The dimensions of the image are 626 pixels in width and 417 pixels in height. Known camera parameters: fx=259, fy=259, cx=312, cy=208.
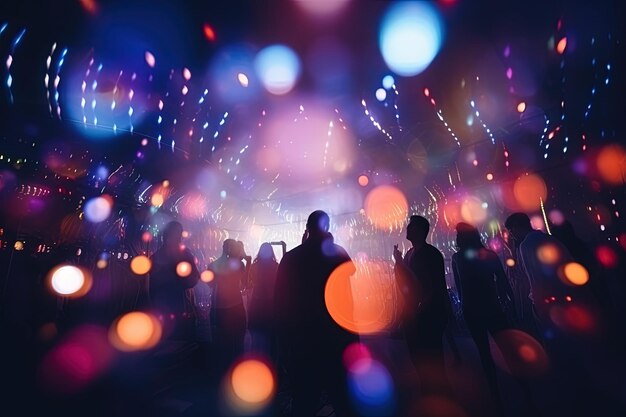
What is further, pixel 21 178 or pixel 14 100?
pixel 21 178

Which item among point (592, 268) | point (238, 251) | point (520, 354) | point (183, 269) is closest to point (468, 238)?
point (520, 354)

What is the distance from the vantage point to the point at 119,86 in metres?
4.44

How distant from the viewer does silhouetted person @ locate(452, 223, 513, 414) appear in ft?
8.26

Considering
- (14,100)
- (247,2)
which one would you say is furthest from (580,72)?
(14,100)

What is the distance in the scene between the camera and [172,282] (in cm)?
324

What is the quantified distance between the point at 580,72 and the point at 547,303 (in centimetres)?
470

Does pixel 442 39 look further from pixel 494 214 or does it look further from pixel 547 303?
pixel 494 214

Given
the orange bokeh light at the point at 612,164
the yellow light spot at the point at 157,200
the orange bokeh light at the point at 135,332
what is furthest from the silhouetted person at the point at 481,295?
the yellow light spot at the point at 157,200

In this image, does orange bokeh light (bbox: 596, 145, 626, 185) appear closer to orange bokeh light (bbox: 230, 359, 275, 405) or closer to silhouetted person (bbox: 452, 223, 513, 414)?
silhouetted person (bbox: 452, 223, 513, 414)

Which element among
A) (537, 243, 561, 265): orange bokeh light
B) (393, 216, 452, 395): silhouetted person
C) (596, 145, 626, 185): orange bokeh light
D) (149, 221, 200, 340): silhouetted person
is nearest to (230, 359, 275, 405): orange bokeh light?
(149, 221, 200, 340): silhouetted person

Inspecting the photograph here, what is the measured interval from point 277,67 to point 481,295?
504cm

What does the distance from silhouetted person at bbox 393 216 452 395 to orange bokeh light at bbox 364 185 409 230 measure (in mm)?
7631

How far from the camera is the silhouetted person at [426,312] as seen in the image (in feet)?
7.53

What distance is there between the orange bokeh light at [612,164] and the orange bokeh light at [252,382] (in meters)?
6.58
